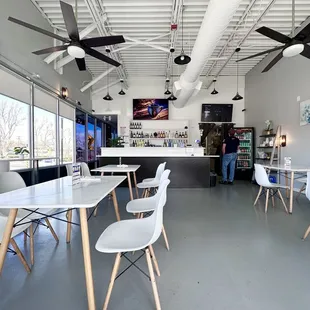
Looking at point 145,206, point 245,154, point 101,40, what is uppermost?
point 101,40

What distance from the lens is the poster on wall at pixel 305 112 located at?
529 centimetres

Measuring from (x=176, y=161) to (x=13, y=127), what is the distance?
4.18m

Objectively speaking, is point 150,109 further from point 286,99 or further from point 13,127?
point 13,127

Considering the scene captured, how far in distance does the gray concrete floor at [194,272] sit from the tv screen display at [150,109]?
20.6 feet

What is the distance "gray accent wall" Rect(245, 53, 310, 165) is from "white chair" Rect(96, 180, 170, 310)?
5.20 metres

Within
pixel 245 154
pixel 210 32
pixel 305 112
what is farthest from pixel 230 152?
pixel 210 32

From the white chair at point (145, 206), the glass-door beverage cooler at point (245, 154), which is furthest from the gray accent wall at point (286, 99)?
the white chair at point (145, 206)

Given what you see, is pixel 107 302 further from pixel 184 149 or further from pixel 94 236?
pixel 184 149

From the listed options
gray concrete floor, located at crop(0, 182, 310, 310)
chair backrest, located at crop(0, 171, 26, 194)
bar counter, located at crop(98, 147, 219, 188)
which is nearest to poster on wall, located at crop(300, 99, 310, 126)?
bar counter, located at crop(98, 147, 219, 188)

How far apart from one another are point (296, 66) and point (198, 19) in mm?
2886

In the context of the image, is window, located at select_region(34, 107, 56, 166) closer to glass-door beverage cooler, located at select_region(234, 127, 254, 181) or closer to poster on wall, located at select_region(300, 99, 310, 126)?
glass-door beverage cooler, located at select_region(234, 127, 254, 181)

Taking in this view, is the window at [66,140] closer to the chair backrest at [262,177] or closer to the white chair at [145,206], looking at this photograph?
the white chair at [145,206]

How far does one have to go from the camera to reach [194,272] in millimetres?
2018

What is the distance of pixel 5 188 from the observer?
2.54 meters
